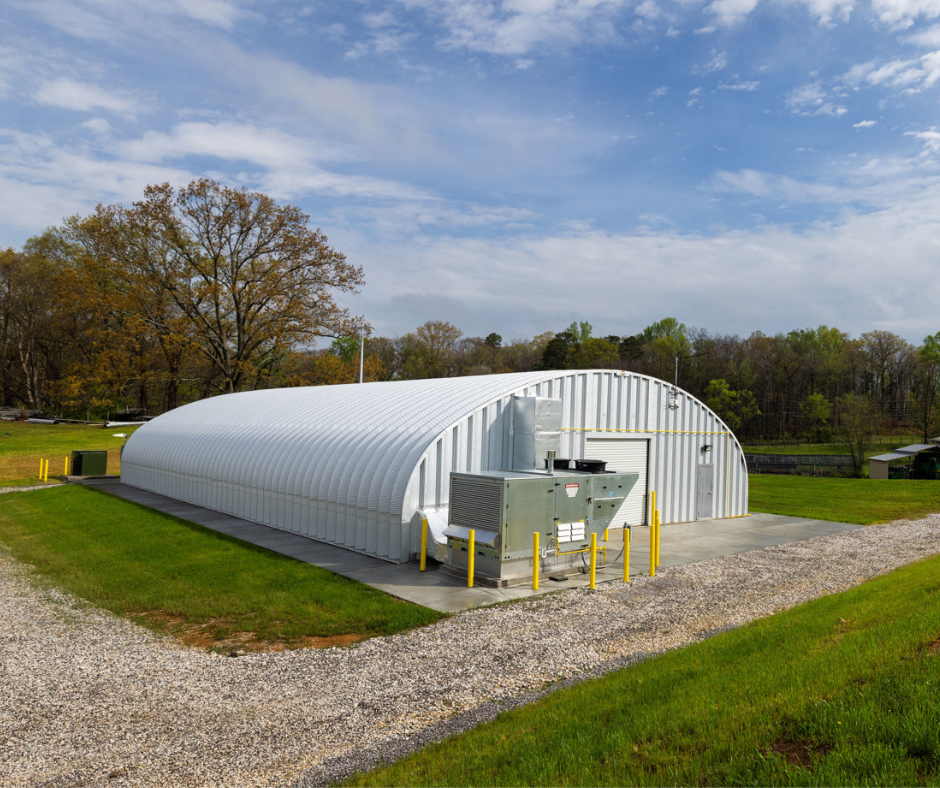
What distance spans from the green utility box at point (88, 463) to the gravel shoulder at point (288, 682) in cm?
2044

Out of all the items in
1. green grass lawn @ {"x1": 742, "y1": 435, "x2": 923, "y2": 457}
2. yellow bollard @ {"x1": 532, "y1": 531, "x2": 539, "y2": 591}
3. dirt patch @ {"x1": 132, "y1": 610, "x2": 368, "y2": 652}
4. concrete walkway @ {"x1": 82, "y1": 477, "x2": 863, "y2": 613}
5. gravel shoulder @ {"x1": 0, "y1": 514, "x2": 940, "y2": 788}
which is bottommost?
dirt patch @ {"x1": 132, "y1": 610, "x2": 368, "y2": 652}

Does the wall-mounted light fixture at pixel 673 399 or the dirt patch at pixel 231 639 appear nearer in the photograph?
the dirt patch at pixel 231 639

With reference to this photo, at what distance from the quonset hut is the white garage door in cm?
4

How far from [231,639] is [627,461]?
1294cm

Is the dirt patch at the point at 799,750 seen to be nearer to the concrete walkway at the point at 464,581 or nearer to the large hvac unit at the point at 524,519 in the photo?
the concrete walkway at the point at 464,581

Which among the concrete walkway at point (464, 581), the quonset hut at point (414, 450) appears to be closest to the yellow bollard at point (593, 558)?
the concrete walkway at point (464, 581)

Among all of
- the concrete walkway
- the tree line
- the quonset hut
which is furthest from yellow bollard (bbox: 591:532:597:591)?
the tree line

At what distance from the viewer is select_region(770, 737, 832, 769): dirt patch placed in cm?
453

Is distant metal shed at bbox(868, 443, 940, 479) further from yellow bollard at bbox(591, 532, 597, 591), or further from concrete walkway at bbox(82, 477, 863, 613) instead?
yellow bollard at bbox(591, 532, 597, 591)

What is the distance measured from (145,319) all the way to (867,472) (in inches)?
2214

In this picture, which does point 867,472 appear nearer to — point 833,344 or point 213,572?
point 833,344

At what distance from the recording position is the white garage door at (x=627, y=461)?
1877cm

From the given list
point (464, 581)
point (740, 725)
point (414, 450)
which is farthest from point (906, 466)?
point (740, 725)

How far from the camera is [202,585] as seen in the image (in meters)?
12.4
